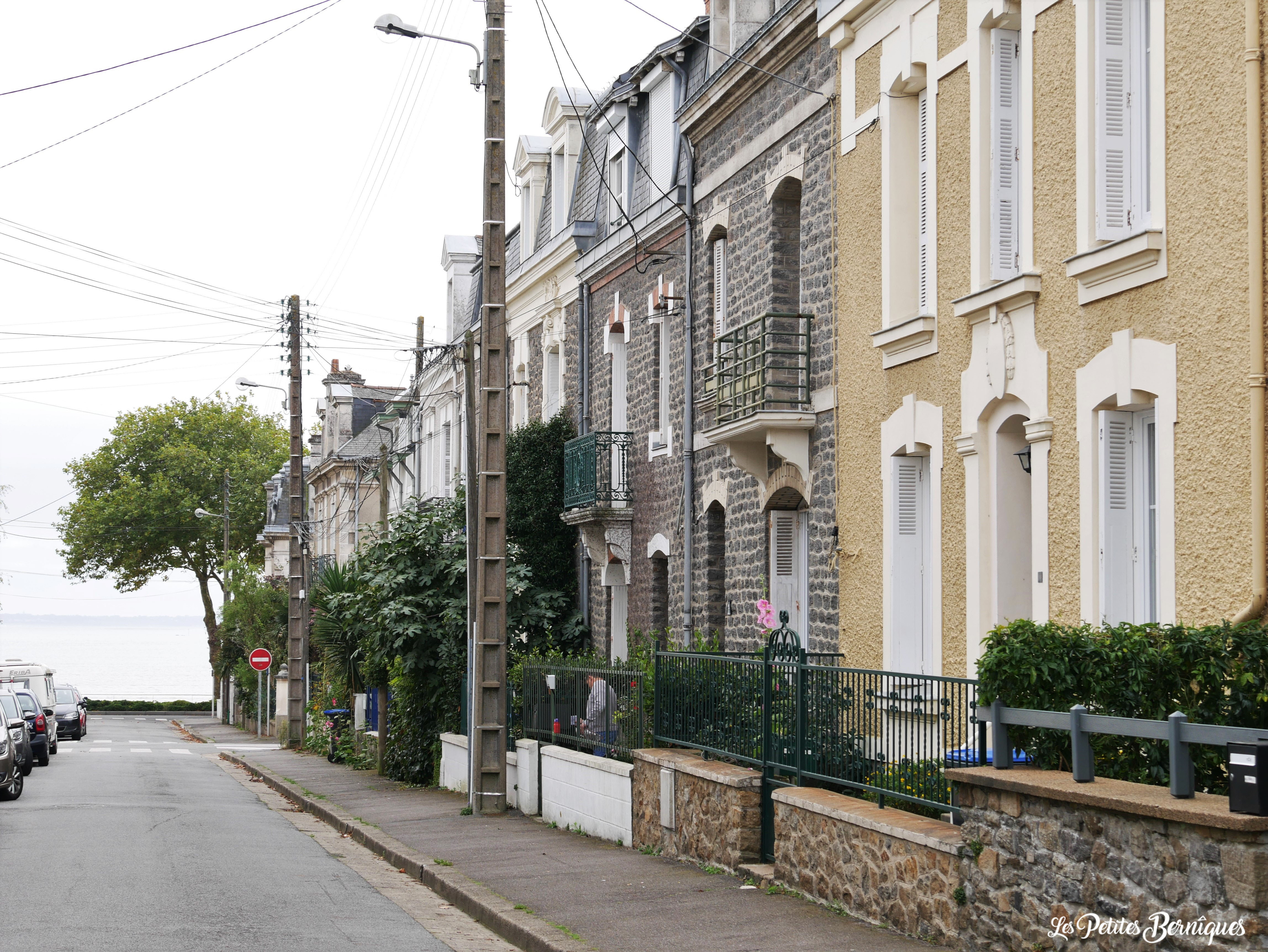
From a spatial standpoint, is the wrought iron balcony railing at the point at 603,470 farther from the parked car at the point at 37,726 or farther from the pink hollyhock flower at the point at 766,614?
the parked car at the point at 37,726

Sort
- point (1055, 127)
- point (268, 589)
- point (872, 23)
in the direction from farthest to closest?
point (268, 589)
point (872, 23)
point (1055, 127)

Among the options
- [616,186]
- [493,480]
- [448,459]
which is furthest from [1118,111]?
[448,459]

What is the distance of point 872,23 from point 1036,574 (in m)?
5.97

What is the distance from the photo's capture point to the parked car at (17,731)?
22562 millimetres

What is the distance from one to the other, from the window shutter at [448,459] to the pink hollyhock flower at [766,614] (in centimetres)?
1840

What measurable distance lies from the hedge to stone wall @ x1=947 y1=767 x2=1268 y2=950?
0.95 ft

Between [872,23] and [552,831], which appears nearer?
[872,23]

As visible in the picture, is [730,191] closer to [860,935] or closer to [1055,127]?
[1055,127]

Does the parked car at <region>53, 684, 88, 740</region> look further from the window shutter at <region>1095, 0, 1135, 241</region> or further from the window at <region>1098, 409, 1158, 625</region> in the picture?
the window shutter at <region>1095, 0, 1135, 241</region>

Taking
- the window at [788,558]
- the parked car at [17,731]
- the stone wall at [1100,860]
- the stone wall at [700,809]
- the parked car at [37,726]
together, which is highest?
the window at [788,558]

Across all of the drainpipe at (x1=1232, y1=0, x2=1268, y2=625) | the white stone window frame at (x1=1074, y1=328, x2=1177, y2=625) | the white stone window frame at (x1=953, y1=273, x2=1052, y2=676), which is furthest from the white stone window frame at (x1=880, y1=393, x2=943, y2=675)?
the drainpipe at (x1=1232, y1=0, x2=1268, y2=625)

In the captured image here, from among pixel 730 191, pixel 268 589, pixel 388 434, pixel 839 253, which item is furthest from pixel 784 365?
pixel 268 589

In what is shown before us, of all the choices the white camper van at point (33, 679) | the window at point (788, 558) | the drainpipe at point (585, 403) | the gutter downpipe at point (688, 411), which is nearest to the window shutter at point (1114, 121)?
the window at point (788, 558)

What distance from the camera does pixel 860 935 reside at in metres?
8.86
